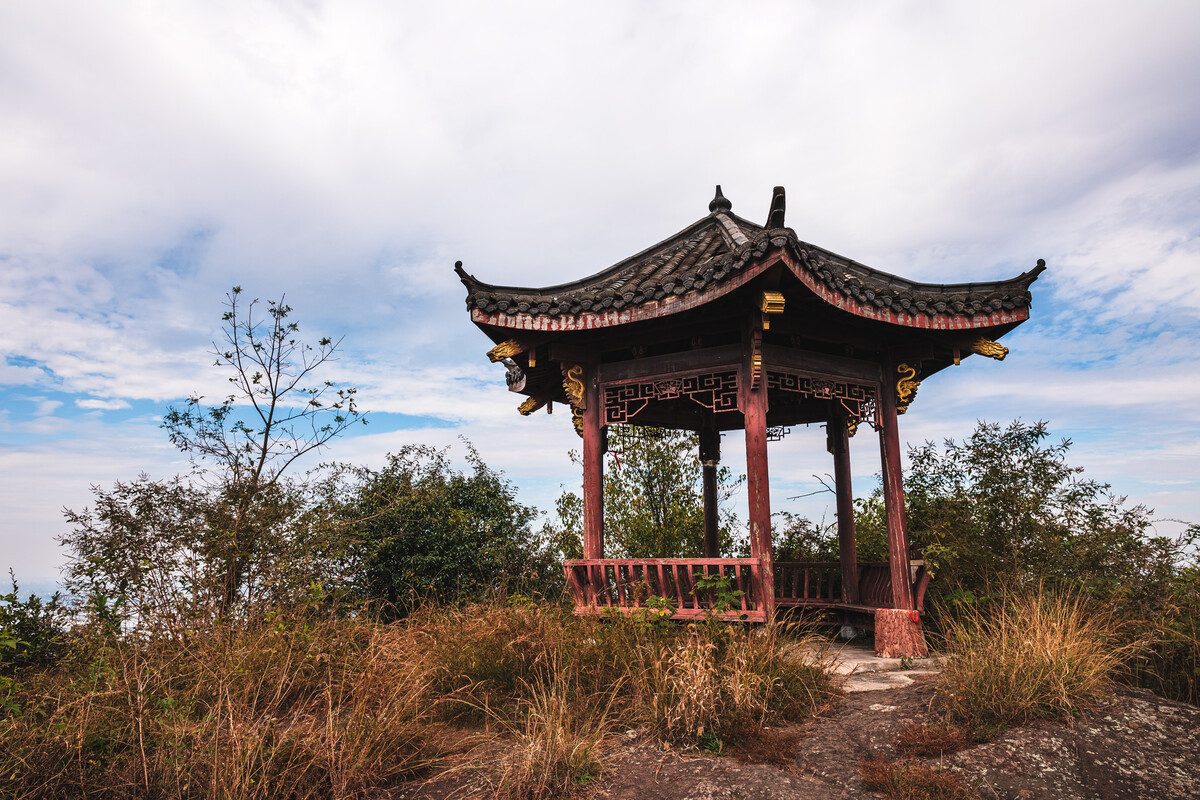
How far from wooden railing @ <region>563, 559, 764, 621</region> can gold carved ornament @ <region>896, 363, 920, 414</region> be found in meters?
Result: 2.91

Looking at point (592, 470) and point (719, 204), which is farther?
point (719, 204)

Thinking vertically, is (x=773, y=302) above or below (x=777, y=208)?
below

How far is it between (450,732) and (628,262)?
5629 millimetres

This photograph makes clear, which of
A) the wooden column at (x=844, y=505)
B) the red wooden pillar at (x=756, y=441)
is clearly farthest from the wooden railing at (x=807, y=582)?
the red wooden pillar at (x=756, y=441)

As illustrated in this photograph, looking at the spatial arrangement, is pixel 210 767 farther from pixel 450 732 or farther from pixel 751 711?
pixel 751 711

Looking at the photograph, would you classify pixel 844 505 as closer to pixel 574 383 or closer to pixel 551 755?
pixel 574 383

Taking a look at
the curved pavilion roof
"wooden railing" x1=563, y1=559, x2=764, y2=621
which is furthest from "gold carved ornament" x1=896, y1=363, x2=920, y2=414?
"wooden railing" x1=563, y1=559, x2=764, y2=621

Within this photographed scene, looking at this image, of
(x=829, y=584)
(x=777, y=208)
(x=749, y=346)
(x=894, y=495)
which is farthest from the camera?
(x=829, y=584)

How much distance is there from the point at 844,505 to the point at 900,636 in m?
2.33

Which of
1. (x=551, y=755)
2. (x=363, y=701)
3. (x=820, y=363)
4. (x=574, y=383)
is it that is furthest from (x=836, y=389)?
(x=363, y=701)

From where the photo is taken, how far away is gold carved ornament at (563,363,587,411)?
827 cm

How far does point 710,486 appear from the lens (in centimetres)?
1087

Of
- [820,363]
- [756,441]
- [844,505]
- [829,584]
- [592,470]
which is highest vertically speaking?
[820,363]

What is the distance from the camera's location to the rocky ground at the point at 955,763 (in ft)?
14.1
